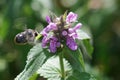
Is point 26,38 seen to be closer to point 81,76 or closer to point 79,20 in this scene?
point 81,76

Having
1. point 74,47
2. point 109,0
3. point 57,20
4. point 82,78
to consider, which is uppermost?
point 109,0

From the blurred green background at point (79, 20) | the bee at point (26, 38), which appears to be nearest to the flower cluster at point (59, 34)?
the bee at point (26, 38)

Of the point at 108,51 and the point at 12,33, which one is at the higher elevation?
the point at 12,33

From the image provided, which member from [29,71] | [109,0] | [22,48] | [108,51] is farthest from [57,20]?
[109,0]

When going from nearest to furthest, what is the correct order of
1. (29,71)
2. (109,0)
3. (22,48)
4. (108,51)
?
(29,71)
(22,48)
(108,51)
(109,0)

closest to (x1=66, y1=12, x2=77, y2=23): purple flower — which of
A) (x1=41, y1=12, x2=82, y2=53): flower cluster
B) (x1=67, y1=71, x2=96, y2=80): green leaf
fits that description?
(x1=41, y1=12, x2=82, y2=53): flower cluster

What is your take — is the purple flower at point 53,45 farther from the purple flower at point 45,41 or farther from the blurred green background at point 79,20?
the blurred green background at point 79,20

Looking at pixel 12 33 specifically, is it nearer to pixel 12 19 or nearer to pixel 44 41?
pixel 12 19

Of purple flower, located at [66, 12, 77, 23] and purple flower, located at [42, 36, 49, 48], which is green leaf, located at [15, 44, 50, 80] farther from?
purple flower, located at [66, 12, 77, 23]
